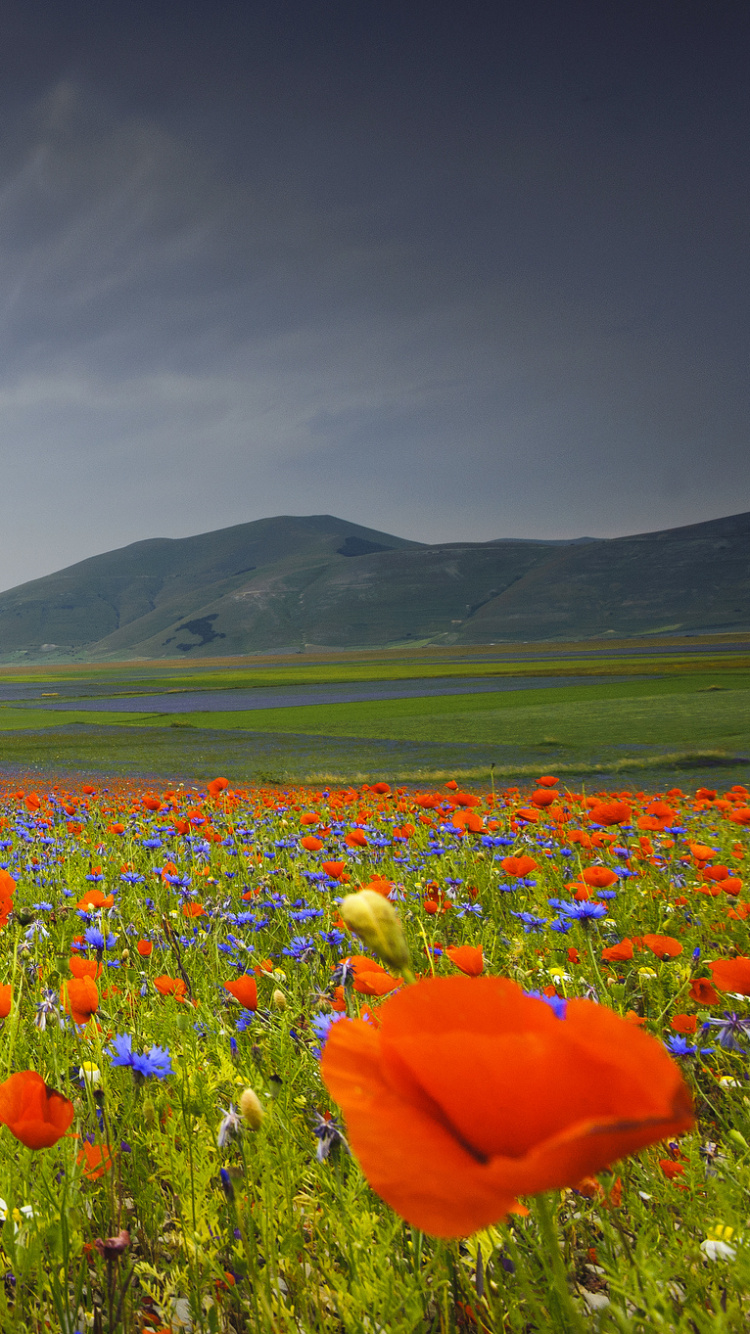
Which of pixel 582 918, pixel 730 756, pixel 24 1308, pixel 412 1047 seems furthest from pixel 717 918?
pixel 730 756

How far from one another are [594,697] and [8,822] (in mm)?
41784

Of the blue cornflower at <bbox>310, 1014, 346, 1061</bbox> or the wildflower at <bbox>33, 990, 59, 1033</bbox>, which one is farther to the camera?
the wildflower at <bbox>33, 990, 59, 1033</bbox>

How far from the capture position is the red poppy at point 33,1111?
4.01 feet

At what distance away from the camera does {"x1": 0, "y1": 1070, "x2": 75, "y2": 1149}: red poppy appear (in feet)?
4.01

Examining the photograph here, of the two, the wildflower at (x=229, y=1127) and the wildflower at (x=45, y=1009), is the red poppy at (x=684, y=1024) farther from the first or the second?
the wildflower at (x=45, y=1009)

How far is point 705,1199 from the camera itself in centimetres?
184

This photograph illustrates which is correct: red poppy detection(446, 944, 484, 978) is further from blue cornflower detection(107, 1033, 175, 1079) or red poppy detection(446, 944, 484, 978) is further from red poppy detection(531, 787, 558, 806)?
red poppy detection(531, 787, 558, 806)

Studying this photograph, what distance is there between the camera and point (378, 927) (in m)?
1.01

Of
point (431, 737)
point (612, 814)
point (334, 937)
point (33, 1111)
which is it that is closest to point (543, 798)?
point (612, 814)

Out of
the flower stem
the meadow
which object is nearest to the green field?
the meadow

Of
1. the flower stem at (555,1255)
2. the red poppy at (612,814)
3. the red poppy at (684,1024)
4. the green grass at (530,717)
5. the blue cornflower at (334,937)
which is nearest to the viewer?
the flower stem at (555,1255)

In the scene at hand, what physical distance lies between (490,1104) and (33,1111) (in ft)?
3.39

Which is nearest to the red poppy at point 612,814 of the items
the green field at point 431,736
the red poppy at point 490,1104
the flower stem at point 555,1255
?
the flower stem at point 555,1255

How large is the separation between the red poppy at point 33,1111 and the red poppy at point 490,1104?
2.87 ft
